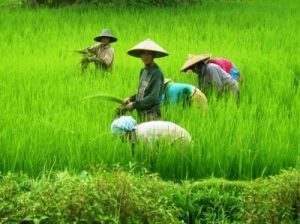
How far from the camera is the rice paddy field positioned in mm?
3691

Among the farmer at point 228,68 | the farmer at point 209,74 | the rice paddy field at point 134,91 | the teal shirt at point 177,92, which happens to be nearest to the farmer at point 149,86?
the rice paddy field at point 134,91

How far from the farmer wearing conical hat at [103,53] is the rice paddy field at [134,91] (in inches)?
5.3

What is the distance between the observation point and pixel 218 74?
16.8 feet

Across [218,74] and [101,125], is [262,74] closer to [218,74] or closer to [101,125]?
[218,74]

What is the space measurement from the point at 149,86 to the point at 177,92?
58 cm

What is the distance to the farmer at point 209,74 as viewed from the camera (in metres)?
5.00

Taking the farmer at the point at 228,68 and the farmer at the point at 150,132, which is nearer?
the farmer at the point at 150,132

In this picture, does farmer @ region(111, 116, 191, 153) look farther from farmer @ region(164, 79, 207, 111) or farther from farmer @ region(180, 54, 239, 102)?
Answer: farmer @ region(180, 54, 239, 102)

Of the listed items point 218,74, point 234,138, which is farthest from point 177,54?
point 234,138

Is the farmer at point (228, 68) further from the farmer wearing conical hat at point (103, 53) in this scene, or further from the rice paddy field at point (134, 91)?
the farmer wearing conical hat at point (103, 53)

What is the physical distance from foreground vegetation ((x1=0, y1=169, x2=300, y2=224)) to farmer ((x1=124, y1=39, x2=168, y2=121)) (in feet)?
4.31

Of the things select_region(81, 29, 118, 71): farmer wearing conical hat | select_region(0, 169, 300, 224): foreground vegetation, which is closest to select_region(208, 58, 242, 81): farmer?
select_region(81, 29, 118, 71): farmer wearing conical hat

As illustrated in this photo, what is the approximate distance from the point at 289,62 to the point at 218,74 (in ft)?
7.18

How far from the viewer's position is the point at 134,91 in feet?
18.5
